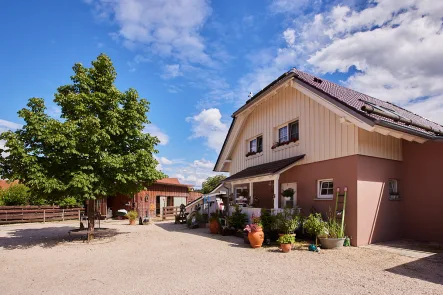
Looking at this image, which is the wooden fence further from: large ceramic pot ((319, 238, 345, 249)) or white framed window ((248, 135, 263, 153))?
large ceramic pot ((319, 238, 345, 249))

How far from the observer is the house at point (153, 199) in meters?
25.1

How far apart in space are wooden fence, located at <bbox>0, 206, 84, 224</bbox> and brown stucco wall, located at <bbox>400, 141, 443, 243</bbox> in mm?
21789

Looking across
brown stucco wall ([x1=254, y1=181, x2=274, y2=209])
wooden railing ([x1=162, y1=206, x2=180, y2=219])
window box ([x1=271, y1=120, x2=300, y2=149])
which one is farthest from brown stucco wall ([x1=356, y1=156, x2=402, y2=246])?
wooden railing ([x1=162, y1=206, x2=180, y2=219])

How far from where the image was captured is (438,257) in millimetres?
7566

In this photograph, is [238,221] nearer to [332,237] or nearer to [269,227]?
[269,227]

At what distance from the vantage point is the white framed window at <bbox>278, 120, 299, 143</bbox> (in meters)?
12.7

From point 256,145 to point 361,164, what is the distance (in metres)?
6.77

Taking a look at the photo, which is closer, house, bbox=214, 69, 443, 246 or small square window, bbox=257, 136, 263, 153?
house, bbox=214, 69, 443, 246

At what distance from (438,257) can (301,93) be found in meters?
7.26

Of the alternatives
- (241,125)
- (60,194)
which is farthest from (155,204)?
(60,194)

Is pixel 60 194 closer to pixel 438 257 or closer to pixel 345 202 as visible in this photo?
pixel 345 202

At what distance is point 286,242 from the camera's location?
349 inches

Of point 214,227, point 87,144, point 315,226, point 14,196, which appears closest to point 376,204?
point 315,226

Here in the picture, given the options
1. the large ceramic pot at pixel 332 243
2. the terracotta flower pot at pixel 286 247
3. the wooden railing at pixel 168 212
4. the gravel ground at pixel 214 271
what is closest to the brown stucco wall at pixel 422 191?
the gravel ground at pixel 214 271
